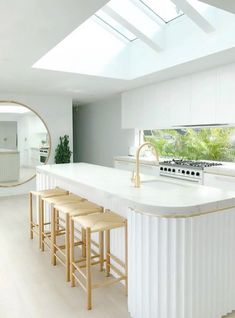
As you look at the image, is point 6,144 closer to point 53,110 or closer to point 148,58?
point 53,110

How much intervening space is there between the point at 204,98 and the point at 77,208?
2.75 metres

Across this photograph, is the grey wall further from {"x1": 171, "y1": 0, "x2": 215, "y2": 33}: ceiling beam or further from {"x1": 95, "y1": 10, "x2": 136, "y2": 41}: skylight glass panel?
{"x1": 171, "y1": 0, "x2": 215, "y2": 33}: ceiling beam

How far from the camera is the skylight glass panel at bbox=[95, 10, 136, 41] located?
4.39 meters

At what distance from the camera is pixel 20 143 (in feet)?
22.1

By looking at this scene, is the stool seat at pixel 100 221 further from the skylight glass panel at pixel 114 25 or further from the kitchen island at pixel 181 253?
the skylight glass panel at pixel 114 25

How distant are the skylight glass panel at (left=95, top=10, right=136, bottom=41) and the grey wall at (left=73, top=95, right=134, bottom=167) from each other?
240cm

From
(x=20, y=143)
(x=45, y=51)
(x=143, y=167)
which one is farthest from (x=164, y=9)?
(x=20, y=143)

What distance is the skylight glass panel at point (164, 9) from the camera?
4.01 m

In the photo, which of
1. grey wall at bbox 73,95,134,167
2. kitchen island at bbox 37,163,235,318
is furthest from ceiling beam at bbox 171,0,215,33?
grey wall at bbox 73,95,134,167

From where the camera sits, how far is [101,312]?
7.71 ft

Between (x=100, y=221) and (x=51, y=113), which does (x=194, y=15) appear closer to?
(x=100, y=221)

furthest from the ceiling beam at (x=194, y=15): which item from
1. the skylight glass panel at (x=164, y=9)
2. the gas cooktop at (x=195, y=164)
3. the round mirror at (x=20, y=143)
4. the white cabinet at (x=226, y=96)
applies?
the round mirror at (x=20, y=143)

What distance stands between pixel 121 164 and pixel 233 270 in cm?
416

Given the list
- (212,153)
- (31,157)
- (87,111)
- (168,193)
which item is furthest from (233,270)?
(87,111)
